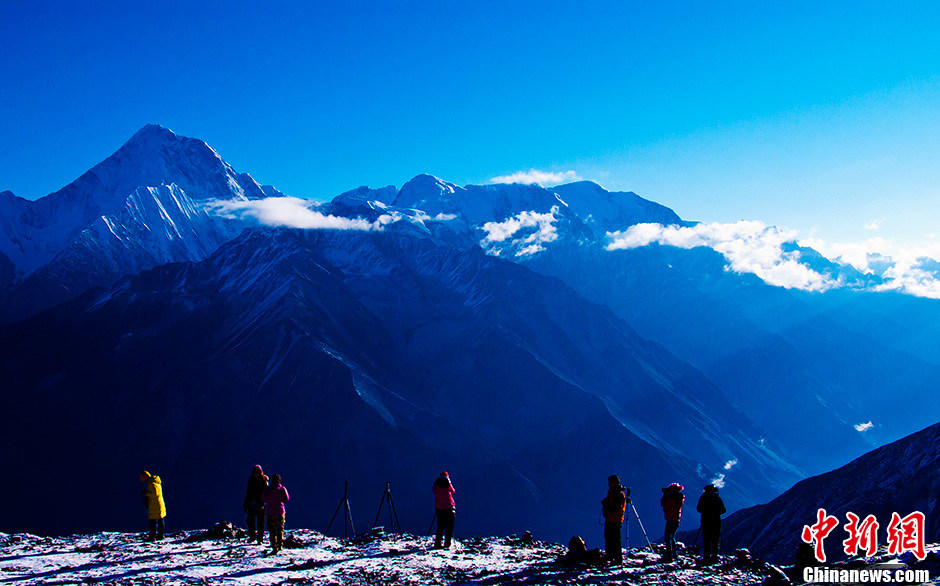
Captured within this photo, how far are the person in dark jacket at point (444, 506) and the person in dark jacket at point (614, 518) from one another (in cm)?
651

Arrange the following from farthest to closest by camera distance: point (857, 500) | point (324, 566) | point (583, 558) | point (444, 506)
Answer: point (857, 500), point (444, 506), point (583, 558), point (324, 566)

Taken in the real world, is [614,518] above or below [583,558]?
above

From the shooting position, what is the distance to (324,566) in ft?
91.8

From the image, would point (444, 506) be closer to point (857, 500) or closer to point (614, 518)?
point (614, 518)

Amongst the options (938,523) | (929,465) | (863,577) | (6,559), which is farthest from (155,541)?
(929,465)

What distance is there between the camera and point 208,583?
2392cm

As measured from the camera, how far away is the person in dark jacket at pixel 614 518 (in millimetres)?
28516

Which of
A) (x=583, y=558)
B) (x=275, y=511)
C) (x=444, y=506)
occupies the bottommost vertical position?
(x=583, y=558)

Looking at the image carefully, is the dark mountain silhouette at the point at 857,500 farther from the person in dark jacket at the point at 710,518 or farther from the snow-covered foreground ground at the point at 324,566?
the snow-covered foreground ground at the point at 324,566

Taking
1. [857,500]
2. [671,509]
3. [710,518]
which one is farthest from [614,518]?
[857,500]

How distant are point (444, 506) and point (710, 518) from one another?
11432 mm

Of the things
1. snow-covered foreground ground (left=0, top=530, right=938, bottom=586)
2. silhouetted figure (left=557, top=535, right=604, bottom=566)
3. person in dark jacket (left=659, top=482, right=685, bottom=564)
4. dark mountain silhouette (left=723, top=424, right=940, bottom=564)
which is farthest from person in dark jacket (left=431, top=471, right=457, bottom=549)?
dark mountain silhouette (left=723, top=424, right=940, bottom=564)

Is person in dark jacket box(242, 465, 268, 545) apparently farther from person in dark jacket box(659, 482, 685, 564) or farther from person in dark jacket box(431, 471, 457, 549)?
person in dark jacket box(659, 482, 685, 564)

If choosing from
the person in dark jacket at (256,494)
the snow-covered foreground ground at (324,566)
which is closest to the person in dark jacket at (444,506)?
the snow-covered foreground ground at (324,566)
